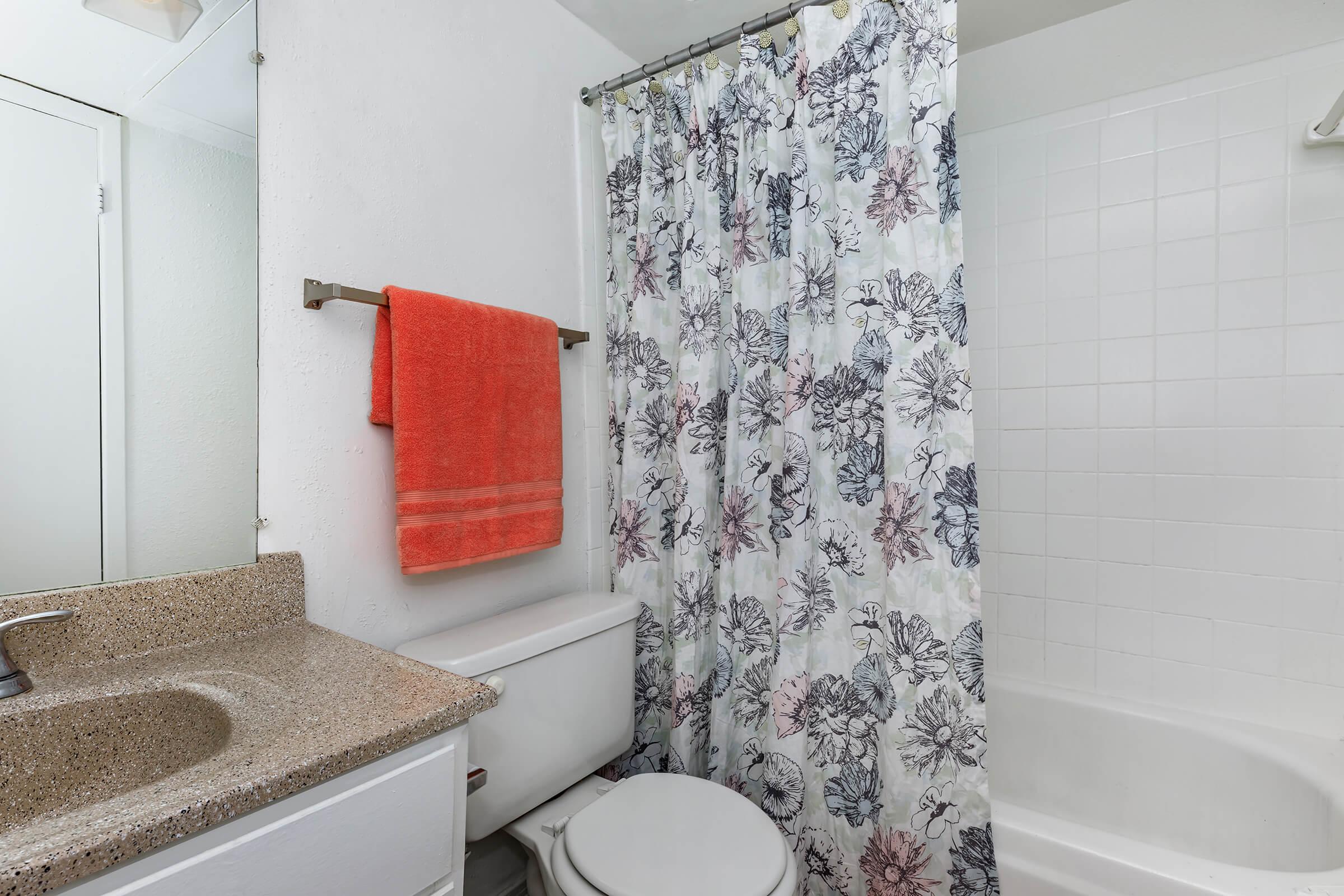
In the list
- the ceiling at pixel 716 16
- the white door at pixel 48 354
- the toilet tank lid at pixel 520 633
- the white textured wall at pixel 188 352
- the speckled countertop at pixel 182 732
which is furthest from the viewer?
the ceiling at pixel 716 16

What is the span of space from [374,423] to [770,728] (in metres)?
1.05

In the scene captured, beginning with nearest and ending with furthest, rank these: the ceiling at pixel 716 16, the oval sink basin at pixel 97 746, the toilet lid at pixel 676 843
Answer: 1. the oval sink basin at pixel 97 746
2. the toilet lid at pixel 676 843
3. the ceiling at pixel 716 16

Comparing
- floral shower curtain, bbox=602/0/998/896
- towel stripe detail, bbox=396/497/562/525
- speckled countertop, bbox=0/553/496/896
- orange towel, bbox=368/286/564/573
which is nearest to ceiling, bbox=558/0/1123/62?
floral shower curtain, bbox=602/0/998/896

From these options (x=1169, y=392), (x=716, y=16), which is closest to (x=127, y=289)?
(x=716, y=16)

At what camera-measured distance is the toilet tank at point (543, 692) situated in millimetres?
1187

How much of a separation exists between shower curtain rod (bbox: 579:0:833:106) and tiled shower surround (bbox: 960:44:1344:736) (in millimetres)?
764

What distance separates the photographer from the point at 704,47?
1.55m

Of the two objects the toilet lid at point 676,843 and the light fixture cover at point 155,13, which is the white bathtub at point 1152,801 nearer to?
the toilet lid at point 676,843

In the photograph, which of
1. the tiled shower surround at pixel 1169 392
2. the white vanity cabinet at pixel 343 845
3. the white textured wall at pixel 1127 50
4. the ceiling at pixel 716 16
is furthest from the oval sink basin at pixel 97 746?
the white textured wall at pixel 1127 50

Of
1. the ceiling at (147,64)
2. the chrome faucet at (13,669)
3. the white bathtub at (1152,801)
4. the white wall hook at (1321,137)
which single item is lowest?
the white bathtub at (1152,801)

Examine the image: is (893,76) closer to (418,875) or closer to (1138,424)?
(1138,424)

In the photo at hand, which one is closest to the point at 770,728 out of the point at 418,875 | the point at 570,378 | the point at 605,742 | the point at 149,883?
the point at 605,742

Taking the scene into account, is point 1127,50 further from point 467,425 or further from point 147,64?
point 147,64

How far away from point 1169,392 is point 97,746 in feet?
7.10
